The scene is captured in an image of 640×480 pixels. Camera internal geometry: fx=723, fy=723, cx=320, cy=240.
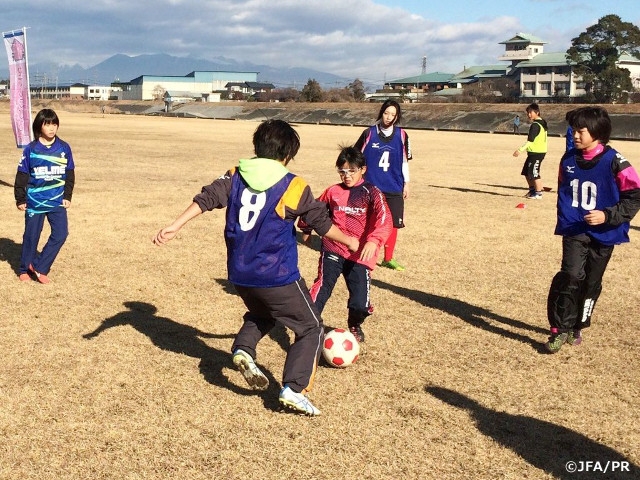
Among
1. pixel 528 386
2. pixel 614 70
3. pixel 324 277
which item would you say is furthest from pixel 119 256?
pixel 614 70

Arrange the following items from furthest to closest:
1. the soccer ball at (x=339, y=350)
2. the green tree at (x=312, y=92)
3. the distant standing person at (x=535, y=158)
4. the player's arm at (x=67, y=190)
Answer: the green tree at (x=312, y=92), the distant standing person at (x=535, y=158), the player's arm at (x=67, y=190), the soccer ball at (x=339, y=350)

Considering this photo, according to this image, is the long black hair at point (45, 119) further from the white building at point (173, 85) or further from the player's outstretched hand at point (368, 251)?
the white building at point (173, 85)

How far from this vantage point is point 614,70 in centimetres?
6875

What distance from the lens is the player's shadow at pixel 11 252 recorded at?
9370 millimetres

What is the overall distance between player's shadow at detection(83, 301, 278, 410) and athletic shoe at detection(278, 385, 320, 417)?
29 cm

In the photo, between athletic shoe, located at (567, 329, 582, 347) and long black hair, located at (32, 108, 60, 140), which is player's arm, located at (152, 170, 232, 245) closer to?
athletic shoe, located at (567, 329, 582, 347)

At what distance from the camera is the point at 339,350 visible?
19.1ft

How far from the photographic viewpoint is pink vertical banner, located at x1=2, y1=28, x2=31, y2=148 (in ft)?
53.7

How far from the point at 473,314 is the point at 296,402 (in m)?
3.37

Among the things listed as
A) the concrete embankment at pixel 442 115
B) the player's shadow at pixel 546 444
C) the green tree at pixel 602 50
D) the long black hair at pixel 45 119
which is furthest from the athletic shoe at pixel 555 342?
the green tree at pixel 602 50

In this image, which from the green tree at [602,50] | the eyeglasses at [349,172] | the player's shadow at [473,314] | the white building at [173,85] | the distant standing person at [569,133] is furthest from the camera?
the white building at [173,85]

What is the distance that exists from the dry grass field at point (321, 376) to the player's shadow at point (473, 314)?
4 centimetres

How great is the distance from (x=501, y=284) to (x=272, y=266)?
16.1 feet

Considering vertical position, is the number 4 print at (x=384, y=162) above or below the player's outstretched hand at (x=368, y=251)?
above
